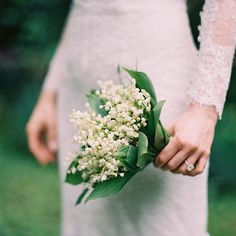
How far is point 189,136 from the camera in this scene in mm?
1227

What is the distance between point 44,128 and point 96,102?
15.5 inches

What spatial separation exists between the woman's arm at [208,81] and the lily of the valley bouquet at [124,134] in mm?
37

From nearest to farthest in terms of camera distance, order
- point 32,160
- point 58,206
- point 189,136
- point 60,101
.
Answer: point 189,136
point 60,101
point 58,206
point 32,160

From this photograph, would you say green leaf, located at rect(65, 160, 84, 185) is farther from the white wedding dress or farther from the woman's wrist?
the woman's wrist

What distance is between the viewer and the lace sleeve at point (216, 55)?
4.27ft

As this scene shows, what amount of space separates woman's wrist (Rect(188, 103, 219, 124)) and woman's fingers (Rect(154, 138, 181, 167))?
0.30ft

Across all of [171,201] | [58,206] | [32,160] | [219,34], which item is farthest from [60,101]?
[32,160]

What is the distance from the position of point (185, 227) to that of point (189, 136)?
1.01ft

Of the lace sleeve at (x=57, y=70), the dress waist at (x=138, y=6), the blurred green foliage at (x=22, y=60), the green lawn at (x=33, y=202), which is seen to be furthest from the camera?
the blurred green foliage at (x=22, y=60)

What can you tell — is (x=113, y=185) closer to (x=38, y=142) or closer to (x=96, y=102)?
(x=96, y=102)

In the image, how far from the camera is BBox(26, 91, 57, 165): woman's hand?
1.78 m

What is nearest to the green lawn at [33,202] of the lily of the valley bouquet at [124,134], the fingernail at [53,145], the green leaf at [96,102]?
the fingernail at [53,145]

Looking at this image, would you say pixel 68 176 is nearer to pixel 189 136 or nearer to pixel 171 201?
pixel 171 201

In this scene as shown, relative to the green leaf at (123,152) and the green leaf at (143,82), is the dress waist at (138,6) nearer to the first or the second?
the green leaf at (143,82)
